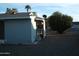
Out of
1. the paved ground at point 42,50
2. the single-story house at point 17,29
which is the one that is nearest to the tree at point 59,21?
the single-story house at point 17,29

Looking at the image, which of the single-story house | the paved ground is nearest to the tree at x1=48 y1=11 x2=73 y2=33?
the single-story house

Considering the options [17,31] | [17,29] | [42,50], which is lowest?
[42,50]

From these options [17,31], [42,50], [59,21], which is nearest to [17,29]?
[17,31]

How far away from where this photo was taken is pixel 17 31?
73.4 feet

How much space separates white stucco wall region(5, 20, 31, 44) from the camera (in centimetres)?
2214

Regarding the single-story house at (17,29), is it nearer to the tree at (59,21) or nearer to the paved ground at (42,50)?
the paved ground at (42,50)

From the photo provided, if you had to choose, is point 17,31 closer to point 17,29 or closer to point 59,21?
point 17,29

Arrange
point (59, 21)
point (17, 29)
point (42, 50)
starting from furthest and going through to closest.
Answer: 1. point (59, 21)
2. point (17, 29)
3. point (42, 50)

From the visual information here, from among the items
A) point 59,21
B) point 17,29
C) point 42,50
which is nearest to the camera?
point 42,50

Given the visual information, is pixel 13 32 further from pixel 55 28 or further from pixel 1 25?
pixel 55 28

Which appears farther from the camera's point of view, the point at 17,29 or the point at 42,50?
the point at 17,29

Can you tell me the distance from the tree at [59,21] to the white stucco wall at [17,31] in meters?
14.2

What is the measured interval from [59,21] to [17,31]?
15.6 metres

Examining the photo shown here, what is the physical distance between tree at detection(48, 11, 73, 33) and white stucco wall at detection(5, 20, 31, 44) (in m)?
14.2
